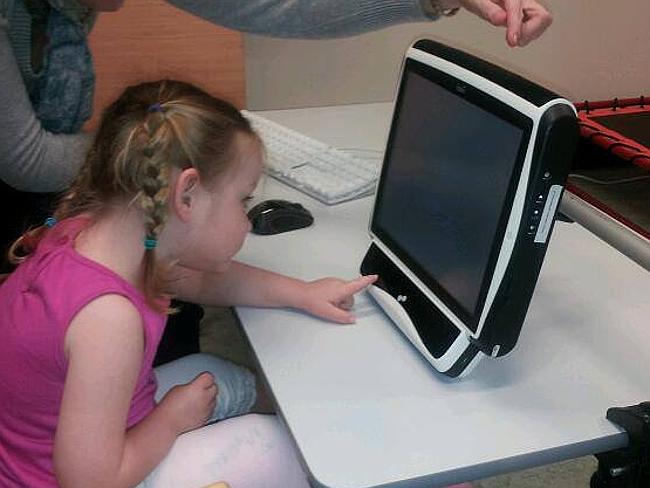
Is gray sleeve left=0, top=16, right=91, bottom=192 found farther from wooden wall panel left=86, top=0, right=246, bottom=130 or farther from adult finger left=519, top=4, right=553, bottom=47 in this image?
adult finger left=519, top=4, right=553, bottom=47

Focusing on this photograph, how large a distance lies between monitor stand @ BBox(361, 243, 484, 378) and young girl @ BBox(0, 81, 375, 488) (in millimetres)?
46

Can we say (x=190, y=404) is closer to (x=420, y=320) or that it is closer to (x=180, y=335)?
(x=420, y=320)

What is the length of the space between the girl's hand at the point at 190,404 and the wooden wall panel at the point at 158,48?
29.3 inches

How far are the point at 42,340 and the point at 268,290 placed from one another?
0.27 metres

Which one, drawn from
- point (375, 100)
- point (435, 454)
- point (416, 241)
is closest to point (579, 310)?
point (416, 241)

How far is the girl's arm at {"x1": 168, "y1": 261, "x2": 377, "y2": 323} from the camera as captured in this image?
959mm

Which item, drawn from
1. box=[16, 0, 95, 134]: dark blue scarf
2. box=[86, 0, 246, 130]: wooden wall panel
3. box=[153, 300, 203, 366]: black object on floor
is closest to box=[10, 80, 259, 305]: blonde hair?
box=[16, 0, 95, 134]: dark blue scarf

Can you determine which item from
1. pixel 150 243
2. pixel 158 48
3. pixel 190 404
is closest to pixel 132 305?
pixel 150 243

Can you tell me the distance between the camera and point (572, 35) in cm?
198

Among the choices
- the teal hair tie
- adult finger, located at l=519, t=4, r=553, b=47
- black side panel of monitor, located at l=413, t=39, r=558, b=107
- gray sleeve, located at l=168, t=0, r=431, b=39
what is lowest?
the teal hair tie

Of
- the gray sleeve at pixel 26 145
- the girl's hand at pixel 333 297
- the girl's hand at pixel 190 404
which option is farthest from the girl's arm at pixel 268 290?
the gray sleeve at pixel 26 145

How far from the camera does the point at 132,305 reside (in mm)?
811

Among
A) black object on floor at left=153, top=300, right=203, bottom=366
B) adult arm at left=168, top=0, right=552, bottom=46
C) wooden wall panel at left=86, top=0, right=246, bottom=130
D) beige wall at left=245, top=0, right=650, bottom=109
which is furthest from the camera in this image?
beige wall at left=245, top=0, right=650, bottom=109

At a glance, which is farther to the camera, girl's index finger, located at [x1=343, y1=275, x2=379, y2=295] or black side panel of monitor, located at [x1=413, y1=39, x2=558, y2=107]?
girl's index finger, located at [x1=343, y1=275, x2=379, y2=295]
